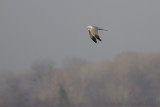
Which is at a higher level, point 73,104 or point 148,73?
point 148,73

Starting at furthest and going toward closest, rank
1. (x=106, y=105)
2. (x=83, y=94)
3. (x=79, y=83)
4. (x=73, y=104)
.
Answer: (x=79, y=83) → (x=83, y=94) → (x=106, y=105) → (x=73, y=104)

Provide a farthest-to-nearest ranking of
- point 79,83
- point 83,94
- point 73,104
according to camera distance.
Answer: point 79,83, point 83,94, point 73,104

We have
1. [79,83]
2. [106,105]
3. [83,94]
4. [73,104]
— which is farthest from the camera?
[79,83]

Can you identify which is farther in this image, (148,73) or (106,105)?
(148,73)

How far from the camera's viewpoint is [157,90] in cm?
5719

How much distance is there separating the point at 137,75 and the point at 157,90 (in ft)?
8.51

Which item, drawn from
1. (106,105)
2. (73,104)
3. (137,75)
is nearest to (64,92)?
(73,104)

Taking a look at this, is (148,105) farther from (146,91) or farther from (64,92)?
(64,92)

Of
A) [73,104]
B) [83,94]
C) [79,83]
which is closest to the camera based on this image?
[73,104]

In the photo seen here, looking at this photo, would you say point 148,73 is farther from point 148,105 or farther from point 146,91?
point 148,105

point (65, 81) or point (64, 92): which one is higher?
point (65, 81)

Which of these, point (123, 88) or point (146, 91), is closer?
point (123, 88)

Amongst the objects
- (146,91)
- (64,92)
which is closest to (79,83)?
(146,91)

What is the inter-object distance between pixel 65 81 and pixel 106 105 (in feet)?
21.0
